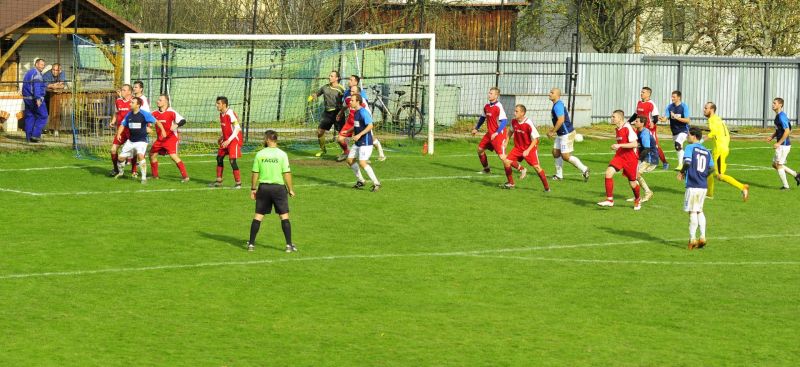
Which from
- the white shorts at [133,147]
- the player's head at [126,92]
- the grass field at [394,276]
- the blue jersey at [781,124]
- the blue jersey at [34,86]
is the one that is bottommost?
the grass field at [394,276]

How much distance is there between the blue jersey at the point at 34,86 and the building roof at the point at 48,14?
211cm

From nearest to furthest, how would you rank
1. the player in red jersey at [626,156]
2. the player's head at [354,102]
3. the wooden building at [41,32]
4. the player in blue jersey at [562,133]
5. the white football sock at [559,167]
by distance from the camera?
the player in red jersey at [626,156] < the player's head at [354,102] < the player in blue jersey at [562,133] < the white football sock at [559,167] < the wooden building at [41,32]

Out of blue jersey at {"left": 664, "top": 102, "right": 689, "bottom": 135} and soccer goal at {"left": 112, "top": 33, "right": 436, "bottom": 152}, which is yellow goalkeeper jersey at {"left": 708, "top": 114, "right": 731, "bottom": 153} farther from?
soccer goal at {"left": 112, "top": 33, "right": 436, "bottom": 152}

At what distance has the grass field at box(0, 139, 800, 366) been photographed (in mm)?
13234

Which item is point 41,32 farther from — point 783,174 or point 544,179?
point 783,174

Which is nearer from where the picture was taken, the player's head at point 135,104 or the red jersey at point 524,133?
the player's head at point 135,104

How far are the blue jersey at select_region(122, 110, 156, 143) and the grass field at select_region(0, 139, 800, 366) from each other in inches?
41.9

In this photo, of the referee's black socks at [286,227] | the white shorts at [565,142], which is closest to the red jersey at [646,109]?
the white shorts at [565,142]

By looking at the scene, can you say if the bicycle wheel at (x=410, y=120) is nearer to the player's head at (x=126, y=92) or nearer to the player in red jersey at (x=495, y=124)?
the player in red jersey at (x=495, y=124)

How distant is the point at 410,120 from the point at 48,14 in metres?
10.7

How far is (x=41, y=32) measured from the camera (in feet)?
112

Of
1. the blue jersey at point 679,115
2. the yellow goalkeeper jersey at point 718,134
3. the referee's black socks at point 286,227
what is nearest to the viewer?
the referee's black socks at point 286,227

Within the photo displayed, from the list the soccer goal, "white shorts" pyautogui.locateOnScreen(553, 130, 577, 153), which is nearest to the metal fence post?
the soccer goal

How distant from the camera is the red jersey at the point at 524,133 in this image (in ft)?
80.8
